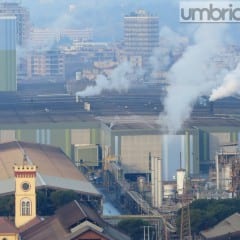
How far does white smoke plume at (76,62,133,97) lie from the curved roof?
14.1 metres

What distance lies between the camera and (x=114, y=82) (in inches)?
1729

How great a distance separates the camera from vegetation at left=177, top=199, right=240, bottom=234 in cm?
1977

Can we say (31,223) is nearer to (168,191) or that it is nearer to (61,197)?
(61,197)

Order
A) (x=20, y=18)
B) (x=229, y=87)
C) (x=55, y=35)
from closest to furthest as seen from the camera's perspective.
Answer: (x=229, y=87), (x=20, y=18), (x=55, y=35)

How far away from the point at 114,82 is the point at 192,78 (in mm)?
10559

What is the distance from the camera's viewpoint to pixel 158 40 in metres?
54.0

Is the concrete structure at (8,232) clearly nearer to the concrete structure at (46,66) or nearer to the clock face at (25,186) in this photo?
the clock face at (25,186)

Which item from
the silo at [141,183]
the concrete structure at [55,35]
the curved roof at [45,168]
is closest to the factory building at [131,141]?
the silo at [141,183]

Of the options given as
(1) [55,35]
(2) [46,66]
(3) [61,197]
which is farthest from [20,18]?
(3) [61,197]

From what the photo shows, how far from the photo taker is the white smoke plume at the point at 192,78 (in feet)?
93.6

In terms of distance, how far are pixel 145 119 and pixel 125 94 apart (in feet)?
33.5

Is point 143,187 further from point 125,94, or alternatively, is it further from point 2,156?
point 125,94

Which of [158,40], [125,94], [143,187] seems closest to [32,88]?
[125,94]

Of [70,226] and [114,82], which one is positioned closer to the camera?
[70,226]
